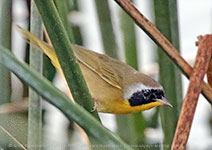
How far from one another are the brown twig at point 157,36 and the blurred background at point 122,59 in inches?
4.6

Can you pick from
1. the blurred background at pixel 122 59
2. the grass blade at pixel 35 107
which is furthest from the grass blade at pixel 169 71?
the grass blade at pixel 35 107

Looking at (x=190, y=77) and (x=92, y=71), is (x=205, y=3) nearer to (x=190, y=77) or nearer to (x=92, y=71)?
(x=92, y=71)

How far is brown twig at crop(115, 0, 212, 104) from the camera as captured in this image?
25.4 inches

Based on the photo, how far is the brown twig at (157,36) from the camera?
2.12ft

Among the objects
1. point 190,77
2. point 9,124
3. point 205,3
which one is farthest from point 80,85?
point 205,3

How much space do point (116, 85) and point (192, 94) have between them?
1.34 ft

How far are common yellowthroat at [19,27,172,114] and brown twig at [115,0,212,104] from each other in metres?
0.17

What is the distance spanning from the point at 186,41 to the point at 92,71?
1163mm

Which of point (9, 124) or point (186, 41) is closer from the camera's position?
point (9, 124)

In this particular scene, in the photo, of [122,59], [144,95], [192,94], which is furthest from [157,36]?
[122,59]

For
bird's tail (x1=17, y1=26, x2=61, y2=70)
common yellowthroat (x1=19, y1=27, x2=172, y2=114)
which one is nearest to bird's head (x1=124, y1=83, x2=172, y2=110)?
common yellowthroat (x1=19, y1=27, x2=172, y2=114)

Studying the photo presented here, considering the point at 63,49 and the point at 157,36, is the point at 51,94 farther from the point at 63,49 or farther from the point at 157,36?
the point at 157,36

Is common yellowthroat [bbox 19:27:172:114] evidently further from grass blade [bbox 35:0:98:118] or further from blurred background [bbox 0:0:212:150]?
grass blade [bbox 35:0:98:118]

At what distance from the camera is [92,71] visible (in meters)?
1.03
